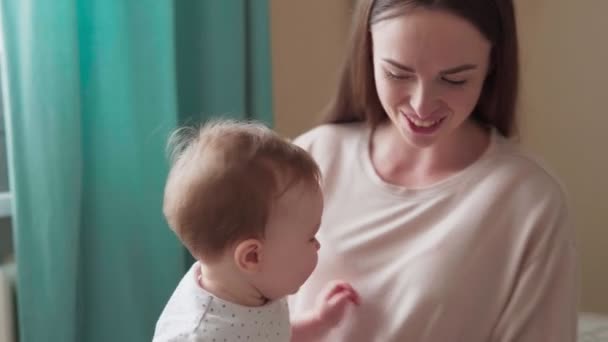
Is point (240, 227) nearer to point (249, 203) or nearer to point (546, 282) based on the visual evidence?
point (249, 203)

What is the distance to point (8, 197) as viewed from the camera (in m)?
1.55

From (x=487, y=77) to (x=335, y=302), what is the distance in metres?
0.42

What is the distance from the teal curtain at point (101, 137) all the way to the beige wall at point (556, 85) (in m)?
0.45

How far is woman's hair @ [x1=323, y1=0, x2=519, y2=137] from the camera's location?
1054 millimetres

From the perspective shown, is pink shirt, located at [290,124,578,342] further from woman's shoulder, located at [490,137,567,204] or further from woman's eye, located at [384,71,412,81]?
woman's eye, located at [384,71,412,81]

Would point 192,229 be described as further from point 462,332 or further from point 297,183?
point 462,332

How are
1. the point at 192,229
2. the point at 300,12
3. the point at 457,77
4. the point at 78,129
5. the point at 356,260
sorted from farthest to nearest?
the point at 300,12 < the point at 78,129 < the point at 356,260 < the point at 457,77 < the point at 192,229

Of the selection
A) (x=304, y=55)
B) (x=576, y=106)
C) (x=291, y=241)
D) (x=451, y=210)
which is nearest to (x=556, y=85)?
(x=576, y=106)

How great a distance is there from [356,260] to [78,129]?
1.87 ft

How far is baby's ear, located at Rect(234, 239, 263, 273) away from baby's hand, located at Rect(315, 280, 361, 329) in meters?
0.22

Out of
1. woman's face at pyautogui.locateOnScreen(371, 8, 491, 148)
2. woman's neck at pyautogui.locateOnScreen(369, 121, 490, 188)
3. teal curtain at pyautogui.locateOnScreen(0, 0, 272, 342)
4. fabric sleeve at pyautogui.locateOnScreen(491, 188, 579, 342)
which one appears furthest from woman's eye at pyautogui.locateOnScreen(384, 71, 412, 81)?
teal curtain at pyautogui.locateOnScreen(0, 0, 272, 342)

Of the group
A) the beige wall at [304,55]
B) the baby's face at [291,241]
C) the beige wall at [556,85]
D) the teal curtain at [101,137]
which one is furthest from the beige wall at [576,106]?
the baby's face at [291,241]

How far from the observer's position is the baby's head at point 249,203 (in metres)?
0.92

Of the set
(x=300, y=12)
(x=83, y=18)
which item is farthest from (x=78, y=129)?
(x=300, y=12)
